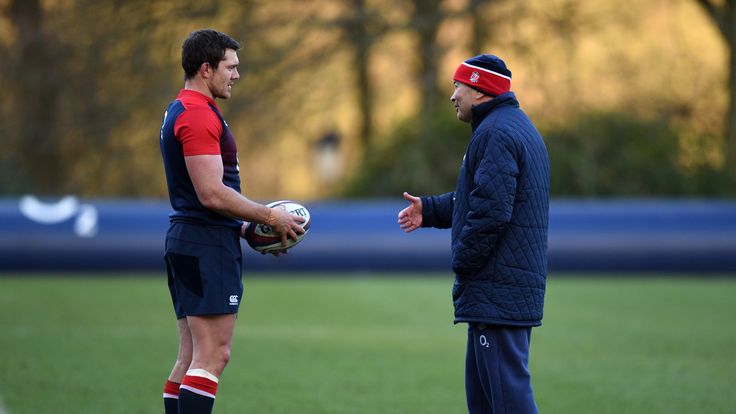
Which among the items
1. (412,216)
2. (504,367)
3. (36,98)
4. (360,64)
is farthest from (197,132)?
(360,64)

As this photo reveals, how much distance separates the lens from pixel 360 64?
1014 inches

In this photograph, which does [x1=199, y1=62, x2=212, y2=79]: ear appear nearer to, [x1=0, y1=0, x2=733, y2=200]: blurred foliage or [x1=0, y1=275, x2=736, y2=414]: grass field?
[x1=0, y1=275, x2=736, y2=414]: grass field

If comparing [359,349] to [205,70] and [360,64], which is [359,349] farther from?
[360,64]

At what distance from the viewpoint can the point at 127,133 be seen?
23516 mm

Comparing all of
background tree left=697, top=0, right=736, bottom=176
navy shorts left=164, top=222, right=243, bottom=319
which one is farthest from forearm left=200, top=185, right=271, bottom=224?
background tree left=697, top=0, right=736, bottom=176

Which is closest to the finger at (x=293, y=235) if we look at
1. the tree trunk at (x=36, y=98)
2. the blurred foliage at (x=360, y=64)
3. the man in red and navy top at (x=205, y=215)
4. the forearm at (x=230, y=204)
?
the man in red and navy top at (x=205, y=215)

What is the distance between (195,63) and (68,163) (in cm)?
1993

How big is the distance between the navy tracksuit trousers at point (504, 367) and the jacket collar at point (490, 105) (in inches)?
43.7

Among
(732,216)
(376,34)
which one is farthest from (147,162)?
(732,216)

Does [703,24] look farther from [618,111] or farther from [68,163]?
[68,163]

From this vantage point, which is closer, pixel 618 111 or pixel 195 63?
pixel 195 63

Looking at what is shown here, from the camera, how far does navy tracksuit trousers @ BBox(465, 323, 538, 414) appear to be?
540 centimetres

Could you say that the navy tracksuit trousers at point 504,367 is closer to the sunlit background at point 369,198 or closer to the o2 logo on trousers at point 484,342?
the o2 logo on trousers at point 484,342

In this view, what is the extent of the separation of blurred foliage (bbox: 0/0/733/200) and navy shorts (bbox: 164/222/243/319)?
1658 cm
